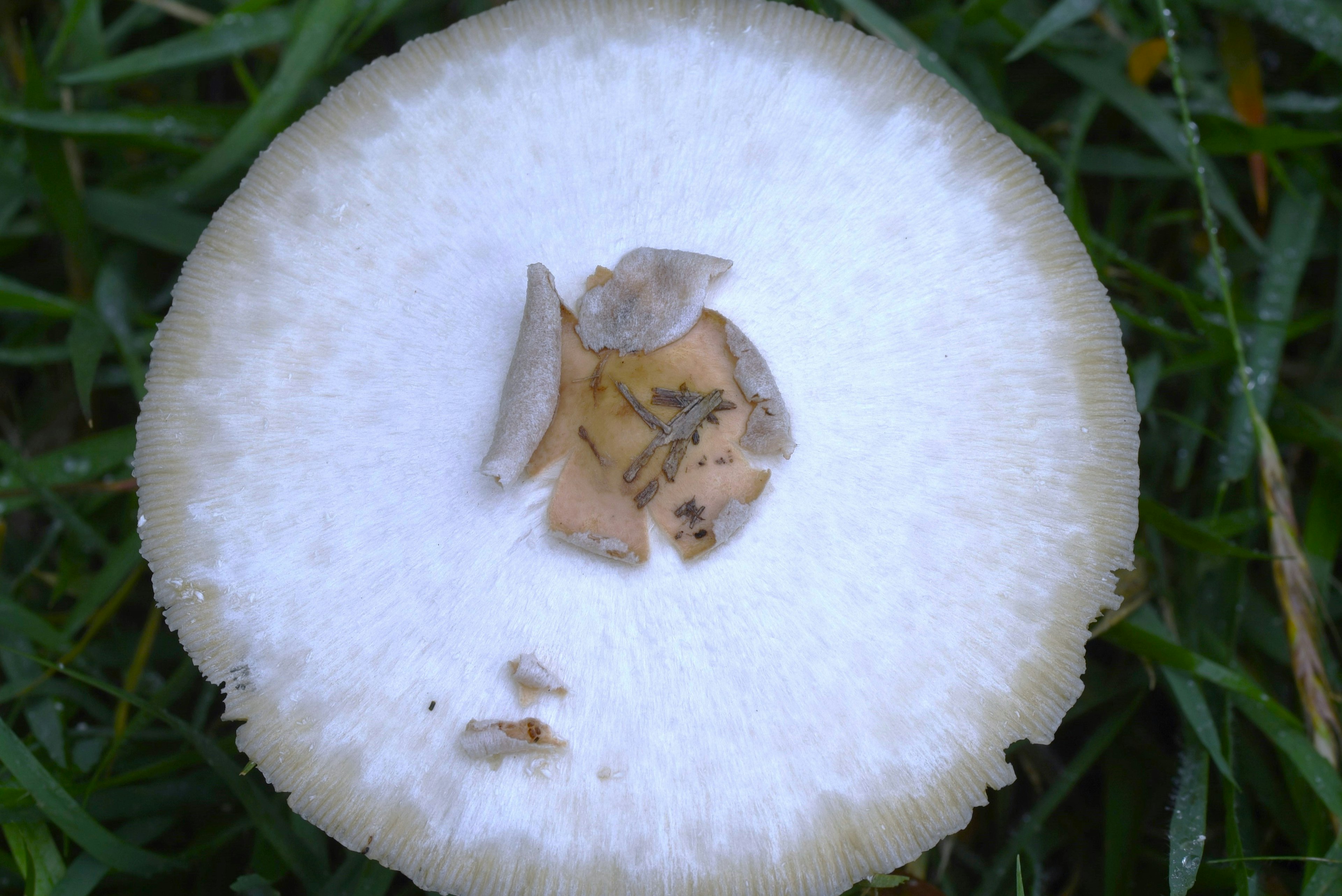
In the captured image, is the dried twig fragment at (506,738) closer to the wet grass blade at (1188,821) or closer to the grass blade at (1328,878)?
the wet grass blade at (1188,821)

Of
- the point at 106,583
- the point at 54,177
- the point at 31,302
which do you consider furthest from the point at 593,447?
the point at 54,177

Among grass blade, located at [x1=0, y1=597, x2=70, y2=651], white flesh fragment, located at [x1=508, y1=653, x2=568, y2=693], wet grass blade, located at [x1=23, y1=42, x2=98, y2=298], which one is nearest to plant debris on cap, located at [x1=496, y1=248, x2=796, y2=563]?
white flesh fragment, located at [x1=508, y1=653, x2=568, y2=693]

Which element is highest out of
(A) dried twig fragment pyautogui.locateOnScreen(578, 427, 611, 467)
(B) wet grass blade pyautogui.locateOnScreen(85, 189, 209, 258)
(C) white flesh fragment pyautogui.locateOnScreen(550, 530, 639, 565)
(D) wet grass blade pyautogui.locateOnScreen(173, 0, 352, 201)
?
(D) wet grass blade pyautogui.locateOnScreen(173, 0, 352, 201)

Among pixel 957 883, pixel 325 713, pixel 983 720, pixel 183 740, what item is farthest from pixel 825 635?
pixel 183 740

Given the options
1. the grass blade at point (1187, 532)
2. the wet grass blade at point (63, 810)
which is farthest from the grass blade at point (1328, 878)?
the wet grass blade at point (63, 810)

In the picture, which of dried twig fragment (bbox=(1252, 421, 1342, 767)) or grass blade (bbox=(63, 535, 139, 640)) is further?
grass blade (bbox=(63, 535, 139, 640))

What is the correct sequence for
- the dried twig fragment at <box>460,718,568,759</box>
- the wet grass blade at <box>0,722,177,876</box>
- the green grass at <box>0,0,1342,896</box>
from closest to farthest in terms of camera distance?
the dried twig fragment at <box>460,718,568,759</box>, the wet grass blade at <box>0,722,177,876</box>, the green grass at <box>0,0,1342,896</box>

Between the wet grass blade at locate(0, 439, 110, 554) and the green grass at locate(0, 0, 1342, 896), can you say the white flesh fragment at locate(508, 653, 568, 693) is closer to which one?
the green grass at locate(0, 0, 1342, 896)

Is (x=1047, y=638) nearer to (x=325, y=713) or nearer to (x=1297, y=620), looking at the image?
(x=1297, y=620)
